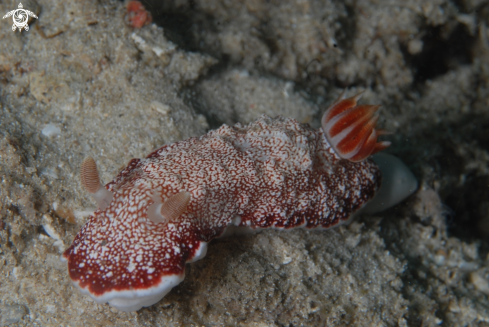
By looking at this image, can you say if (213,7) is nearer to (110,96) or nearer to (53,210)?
(110,96)

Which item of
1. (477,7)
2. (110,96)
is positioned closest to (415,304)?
(110,96)

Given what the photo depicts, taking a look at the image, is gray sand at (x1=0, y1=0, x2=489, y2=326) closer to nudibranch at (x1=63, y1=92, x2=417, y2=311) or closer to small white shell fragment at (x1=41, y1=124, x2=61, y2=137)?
small white shell fragment at (x1=41, y1=124, x2=61, y2=137)

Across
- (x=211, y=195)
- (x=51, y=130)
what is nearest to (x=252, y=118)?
(x=211, y=195)

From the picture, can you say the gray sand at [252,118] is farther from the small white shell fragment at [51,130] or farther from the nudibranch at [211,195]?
the nudibranch at [211,195]

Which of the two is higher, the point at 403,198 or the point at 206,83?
the point at 206,83

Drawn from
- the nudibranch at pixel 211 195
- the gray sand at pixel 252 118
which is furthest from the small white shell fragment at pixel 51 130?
the nudibranch at pixel 211 195

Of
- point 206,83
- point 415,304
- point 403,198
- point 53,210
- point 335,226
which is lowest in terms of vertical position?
point 415,304

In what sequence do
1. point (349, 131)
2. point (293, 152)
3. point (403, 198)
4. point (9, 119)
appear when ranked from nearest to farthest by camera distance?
point (293, 152) < point (349, 131) < point (9, 119) < point (403, 198)
